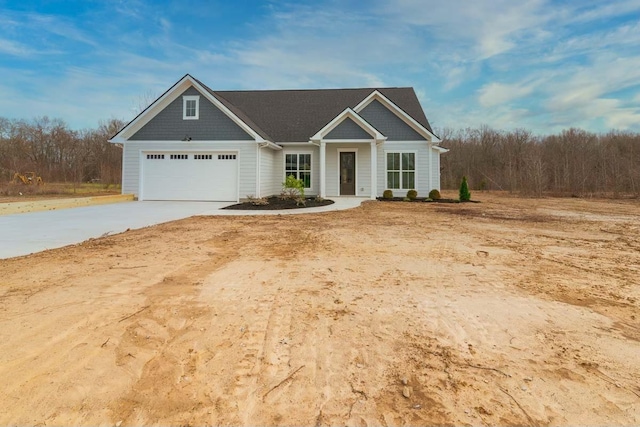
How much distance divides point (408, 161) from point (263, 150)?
7922 mm

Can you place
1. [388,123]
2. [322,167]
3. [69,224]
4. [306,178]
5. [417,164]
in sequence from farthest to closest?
[306,178] < [388,123] < [417,164] < [322,167] < [69,224]

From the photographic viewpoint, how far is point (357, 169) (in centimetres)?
1794

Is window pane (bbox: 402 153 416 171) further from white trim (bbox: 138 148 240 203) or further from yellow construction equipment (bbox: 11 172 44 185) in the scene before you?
yellow construction equipment (bbox: 11 172 44 185)

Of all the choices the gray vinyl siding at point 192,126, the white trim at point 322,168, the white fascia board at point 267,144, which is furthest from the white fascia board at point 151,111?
the white trim at point 322,168

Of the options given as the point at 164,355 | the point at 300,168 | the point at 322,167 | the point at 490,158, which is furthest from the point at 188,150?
the point at 490,158

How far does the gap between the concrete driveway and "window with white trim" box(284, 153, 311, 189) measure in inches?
274

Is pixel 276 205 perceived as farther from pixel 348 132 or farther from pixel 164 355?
pixel 164 355

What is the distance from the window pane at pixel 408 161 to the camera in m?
17.9

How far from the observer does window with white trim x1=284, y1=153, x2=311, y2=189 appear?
60.0 ft

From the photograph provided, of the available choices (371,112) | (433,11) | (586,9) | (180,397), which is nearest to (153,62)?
(371,112)

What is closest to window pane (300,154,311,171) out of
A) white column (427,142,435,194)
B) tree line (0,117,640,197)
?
white column (427,142,435,194)

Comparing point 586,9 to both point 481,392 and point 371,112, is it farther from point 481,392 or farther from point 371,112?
point 481,392

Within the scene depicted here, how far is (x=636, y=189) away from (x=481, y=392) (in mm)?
25801

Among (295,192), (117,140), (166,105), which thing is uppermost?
(166,105)
